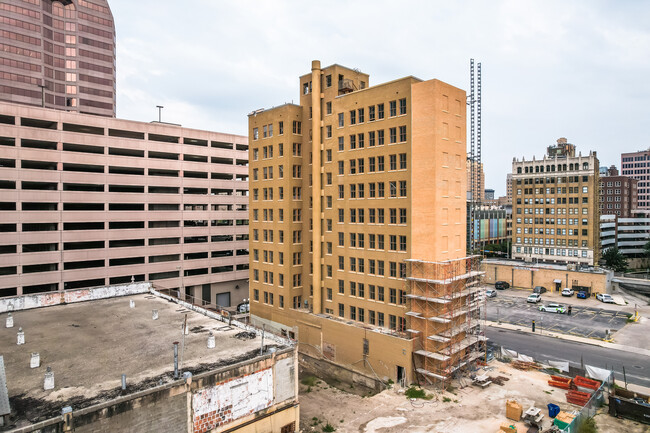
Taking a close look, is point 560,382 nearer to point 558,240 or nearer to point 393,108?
point 393,108

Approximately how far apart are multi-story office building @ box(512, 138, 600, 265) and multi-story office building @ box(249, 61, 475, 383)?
2709 inches

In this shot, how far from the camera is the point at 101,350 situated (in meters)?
31.4

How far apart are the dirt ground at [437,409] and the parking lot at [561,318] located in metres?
24.2

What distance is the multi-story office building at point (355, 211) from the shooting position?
44062 millimetres

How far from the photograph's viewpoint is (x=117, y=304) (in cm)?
4691

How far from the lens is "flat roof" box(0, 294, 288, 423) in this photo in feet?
79.2

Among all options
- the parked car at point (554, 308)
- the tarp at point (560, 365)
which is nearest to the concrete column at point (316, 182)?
the tarp at point (560, 365)

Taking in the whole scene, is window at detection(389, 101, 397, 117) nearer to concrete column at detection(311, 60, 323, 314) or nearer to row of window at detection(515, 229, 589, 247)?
concrete column at detection(311, 60, 323, 314)

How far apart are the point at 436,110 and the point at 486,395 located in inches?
1164

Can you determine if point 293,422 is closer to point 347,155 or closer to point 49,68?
point 347,155

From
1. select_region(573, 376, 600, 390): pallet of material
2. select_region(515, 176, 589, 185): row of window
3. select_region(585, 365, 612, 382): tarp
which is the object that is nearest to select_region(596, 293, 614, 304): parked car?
select_region(515, 176, 589, 185): row of window

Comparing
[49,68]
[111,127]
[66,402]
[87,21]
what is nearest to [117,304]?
[66,402]

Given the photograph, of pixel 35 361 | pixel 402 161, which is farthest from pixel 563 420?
pixel 35 361

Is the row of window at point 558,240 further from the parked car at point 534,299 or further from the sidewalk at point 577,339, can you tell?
the sidewalk at point 577,339
